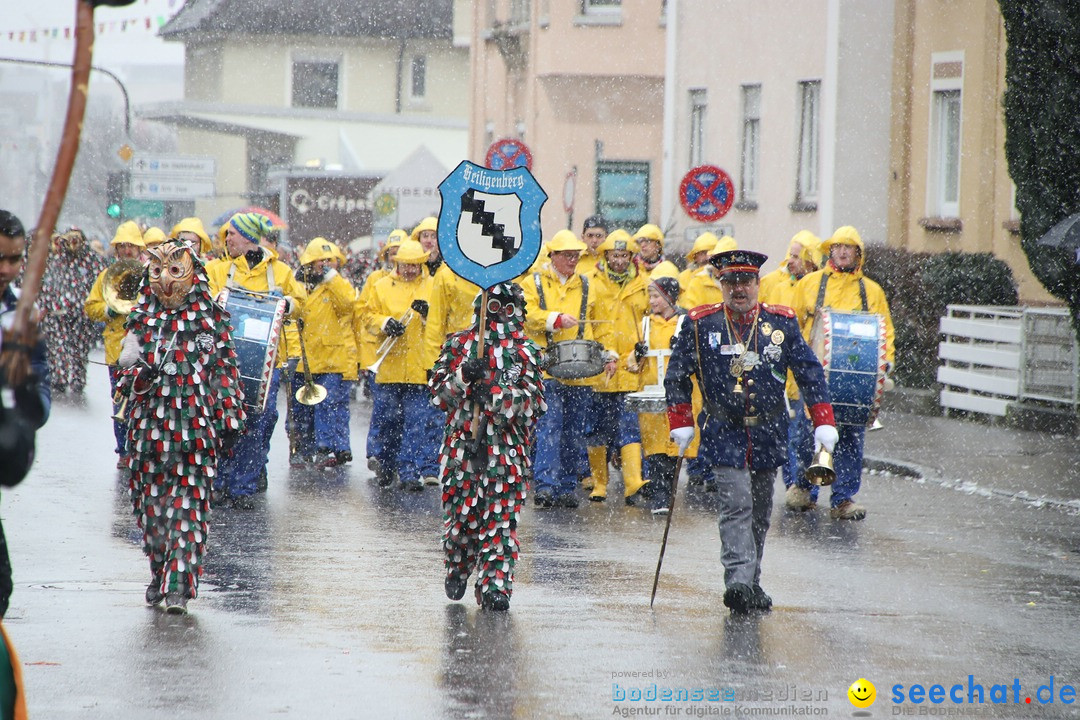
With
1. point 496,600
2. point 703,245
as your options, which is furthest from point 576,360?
point 496,600

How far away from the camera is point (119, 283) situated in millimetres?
13648

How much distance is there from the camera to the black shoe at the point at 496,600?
27.9 feet

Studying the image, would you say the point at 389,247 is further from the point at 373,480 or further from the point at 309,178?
the point at 309,178

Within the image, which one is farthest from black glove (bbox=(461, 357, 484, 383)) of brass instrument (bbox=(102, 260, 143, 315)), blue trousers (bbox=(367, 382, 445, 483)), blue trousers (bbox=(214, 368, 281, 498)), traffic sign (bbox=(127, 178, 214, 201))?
traffic sign (bbox=(127, 178, 214, 201))

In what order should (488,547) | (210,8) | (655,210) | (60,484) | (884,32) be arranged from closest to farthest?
(488,547) → (60,484) → (884,32) → (655,210) → (210,8)

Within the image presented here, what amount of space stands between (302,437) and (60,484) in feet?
8.61

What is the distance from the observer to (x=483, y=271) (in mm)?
8906

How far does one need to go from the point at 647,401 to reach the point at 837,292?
1.58 m

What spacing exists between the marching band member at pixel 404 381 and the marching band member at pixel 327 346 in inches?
20.2

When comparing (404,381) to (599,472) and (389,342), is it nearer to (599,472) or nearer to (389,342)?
(389,342)

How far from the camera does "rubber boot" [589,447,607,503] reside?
1340cm

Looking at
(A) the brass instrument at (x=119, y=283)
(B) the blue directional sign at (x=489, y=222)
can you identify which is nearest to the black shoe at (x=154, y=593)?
(B) the blue directional sign at (x=489, y=222)

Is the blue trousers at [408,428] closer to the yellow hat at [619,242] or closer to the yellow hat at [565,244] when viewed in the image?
the yellow hat at [565,244]

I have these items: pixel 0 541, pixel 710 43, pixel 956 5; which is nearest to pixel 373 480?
pixel 0 541
